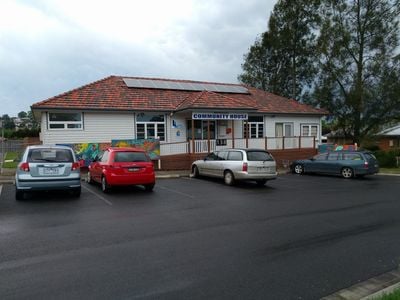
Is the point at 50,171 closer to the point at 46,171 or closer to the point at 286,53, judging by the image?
the point at 46,171

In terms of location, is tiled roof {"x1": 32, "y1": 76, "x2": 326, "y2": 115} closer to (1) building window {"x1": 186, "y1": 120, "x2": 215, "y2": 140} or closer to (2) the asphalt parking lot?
(1) building window {"x1": 186, "y1": 120, "x2": 215, "y2": 140}

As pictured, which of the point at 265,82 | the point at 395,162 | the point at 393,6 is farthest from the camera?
the point at 265,82

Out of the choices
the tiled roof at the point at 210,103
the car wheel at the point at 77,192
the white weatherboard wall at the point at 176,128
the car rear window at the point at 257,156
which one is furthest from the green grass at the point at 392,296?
the white weatherboard wall at the point at 176,128

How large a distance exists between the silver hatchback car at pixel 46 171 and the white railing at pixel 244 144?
382 inches

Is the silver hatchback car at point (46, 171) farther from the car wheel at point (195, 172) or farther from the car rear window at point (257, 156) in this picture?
the car wheel at point (195, 172)

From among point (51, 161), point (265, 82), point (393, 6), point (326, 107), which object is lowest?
point (51, 161)

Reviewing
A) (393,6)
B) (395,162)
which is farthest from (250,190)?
(393,6)

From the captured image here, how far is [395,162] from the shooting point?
24.5 metres

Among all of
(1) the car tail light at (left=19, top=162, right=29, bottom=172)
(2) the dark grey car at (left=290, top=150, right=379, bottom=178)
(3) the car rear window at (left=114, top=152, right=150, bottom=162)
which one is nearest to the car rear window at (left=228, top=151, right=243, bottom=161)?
(3) the car rear window at (left=114, top=152, right=150, bottom=162)

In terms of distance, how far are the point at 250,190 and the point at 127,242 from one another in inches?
290

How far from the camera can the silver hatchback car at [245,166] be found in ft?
42.6

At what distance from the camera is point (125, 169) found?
10867 mm

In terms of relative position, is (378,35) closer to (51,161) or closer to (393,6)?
(393,6)

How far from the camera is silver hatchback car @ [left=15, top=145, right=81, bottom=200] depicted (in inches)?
364
